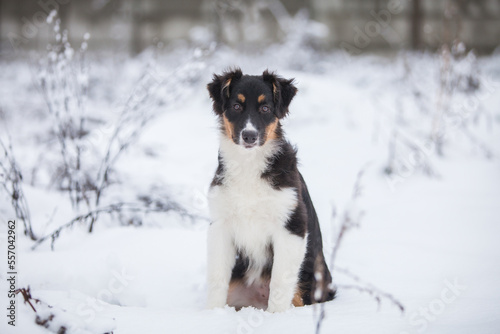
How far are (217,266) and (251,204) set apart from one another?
1.46 ft

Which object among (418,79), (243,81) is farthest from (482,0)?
(243,81)

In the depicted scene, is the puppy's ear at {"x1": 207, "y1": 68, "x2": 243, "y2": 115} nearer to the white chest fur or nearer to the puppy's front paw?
the white chest fur

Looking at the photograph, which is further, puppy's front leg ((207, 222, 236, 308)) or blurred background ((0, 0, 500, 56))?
blurred background ((0, 0, 500, 56))

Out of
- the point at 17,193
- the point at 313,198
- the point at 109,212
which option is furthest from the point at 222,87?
the point at 313,198

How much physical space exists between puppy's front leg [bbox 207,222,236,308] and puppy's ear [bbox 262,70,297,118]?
877 millimetres

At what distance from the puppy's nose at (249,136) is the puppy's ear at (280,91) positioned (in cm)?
32

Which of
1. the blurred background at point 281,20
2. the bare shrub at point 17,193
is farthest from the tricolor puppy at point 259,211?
the blurred background at point 281,20

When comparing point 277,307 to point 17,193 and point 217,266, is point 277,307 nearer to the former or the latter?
point 217,266

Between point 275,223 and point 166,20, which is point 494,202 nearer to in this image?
point 275,223

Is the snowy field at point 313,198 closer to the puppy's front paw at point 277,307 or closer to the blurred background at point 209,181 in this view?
the blurred background at point 209,181

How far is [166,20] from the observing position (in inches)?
566

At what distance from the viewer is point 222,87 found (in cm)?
286

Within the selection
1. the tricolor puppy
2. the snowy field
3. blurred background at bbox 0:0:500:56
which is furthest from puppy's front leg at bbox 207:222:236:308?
blurred background at bbox 0:0:500:56

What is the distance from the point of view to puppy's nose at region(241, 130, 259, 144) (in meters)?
2.61
